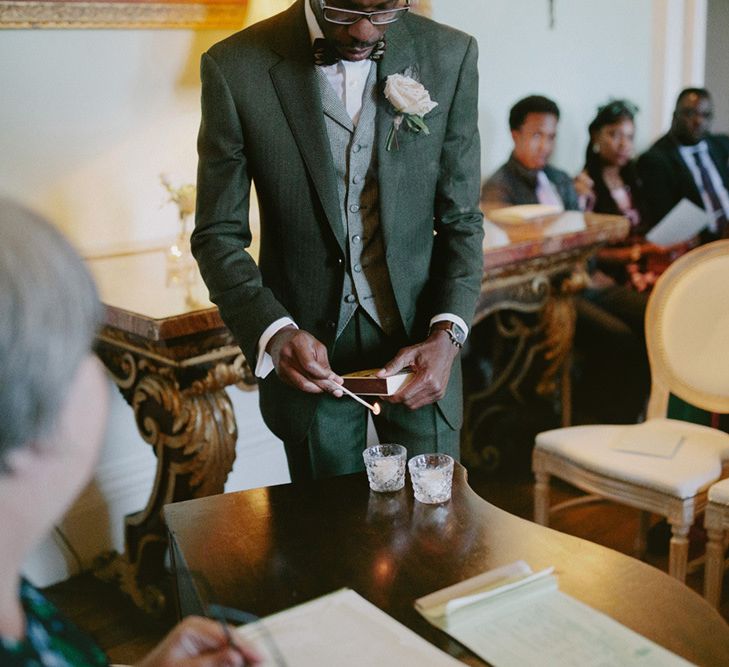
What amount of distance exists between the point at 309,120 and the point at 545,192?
95.8 inches

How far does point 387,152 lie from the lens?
1.92 metres

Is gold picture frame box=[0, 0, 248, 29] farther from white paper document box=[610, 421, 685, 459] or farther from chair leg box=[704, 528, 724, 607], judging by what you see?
chair leg box=[704, 528, 724, 607]

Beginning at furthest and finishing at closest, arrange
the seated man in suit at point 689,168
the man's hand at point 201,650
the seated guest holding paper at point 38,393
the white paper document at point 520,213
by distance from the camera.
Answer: the seated man in suit at point 689,168 < the white paper document at point 520,213 < the man's hand at point 201,650 < the seated guest holding paper at point 38,393

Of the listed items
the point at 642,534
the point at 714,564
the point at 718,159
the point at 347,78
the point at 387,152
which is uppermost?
the point at 347,78

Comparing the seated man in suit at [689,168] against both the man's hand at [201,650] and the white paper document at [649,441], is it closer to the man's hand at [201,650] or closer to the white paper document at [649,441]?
the white paper document at [649,441]

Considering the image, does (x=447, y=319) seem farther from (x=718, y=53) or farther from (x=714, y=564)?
(x=718, y=53)

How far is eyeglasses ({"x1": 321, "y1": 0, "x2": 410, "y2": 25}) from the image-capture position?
5.71ft

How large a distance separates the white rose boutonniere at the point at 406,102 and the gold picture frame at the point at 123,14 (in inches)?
53.6

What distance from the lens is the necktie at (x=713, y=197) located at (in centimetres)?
460

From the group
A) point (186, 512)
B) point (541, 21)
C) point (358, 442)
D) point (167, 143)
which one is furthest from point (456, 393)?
point (541, 21)

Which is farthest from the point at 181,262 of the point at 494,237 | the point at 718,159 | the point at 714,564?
the point at 718,159

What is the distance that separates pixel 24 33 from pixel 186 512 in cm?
177

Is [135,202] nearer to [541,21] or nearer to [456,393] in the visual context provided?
[456,393]

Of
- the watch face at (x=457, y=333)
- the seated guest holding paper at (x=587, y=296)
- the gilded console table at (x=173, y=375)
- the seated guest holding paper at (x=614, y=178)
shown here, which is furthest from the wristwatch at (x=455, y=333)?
the seated guest holding paper at (x=614, y=178)
